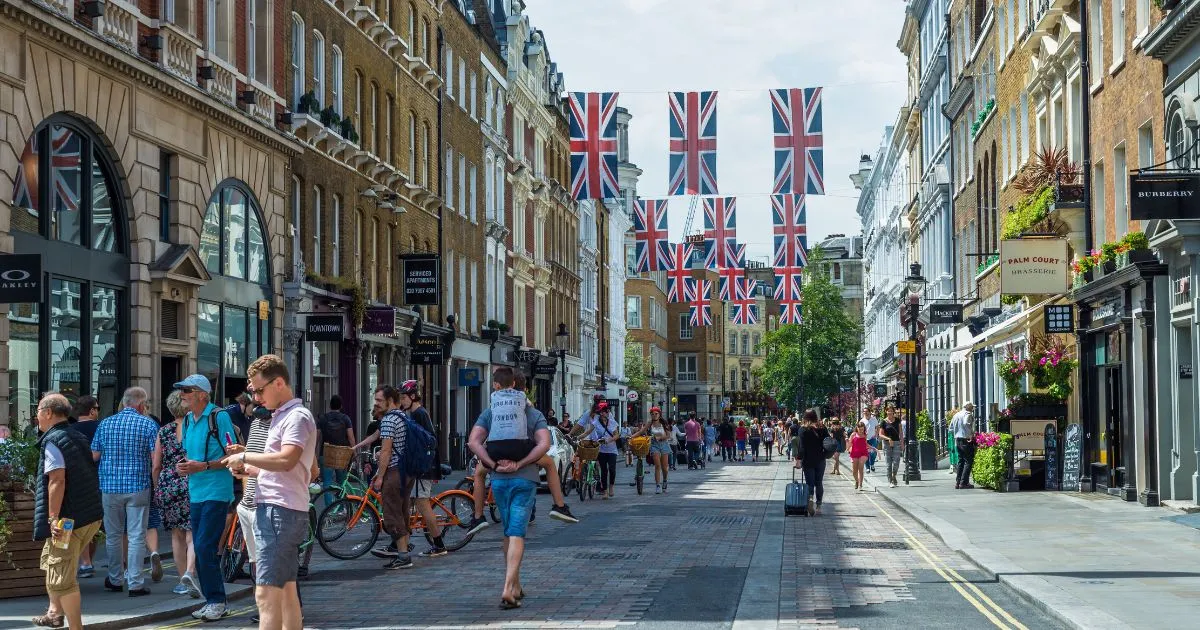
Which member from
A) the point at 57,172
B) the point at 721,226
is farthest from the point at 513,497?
the point at 721,226

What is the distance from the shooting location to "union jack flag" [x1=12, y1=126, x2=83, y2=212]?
1877cm

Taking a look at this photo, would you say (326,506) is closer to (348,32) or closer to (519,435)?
(519,435)

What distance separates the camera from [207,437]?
11.8 meters

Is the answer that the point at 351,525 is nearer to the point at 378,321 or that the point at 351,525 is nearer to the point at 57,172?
the point at 57,172

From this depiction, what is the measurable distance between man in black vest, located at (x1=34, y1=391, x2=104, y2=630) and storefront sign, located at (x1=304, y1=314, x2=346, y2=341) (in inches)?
710

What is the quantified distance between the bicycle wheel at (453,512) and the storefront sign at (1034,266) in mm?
11982

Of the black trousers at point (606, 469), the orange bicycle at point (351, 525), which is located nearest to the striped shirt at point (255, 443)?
the orange bicycle at point (351, 525)

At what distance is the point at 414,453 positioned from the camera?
632 inches

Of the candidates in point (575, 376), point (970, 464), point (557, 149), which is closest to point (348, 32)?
point (970, 464)

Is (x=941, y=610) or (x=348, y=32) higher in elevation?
(x=348, y=32)

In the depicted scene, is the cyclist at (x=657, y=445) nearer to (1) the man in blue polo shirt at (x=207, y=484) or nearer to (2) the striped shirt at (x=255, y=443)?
(1) the man in blue polo shirt at (x=207, y=484)

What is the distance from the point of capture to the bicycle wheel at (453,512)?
17.7 metres

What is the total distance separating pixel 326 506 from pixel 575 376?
52581mm

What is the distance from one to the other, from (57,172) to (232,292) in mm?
6483
